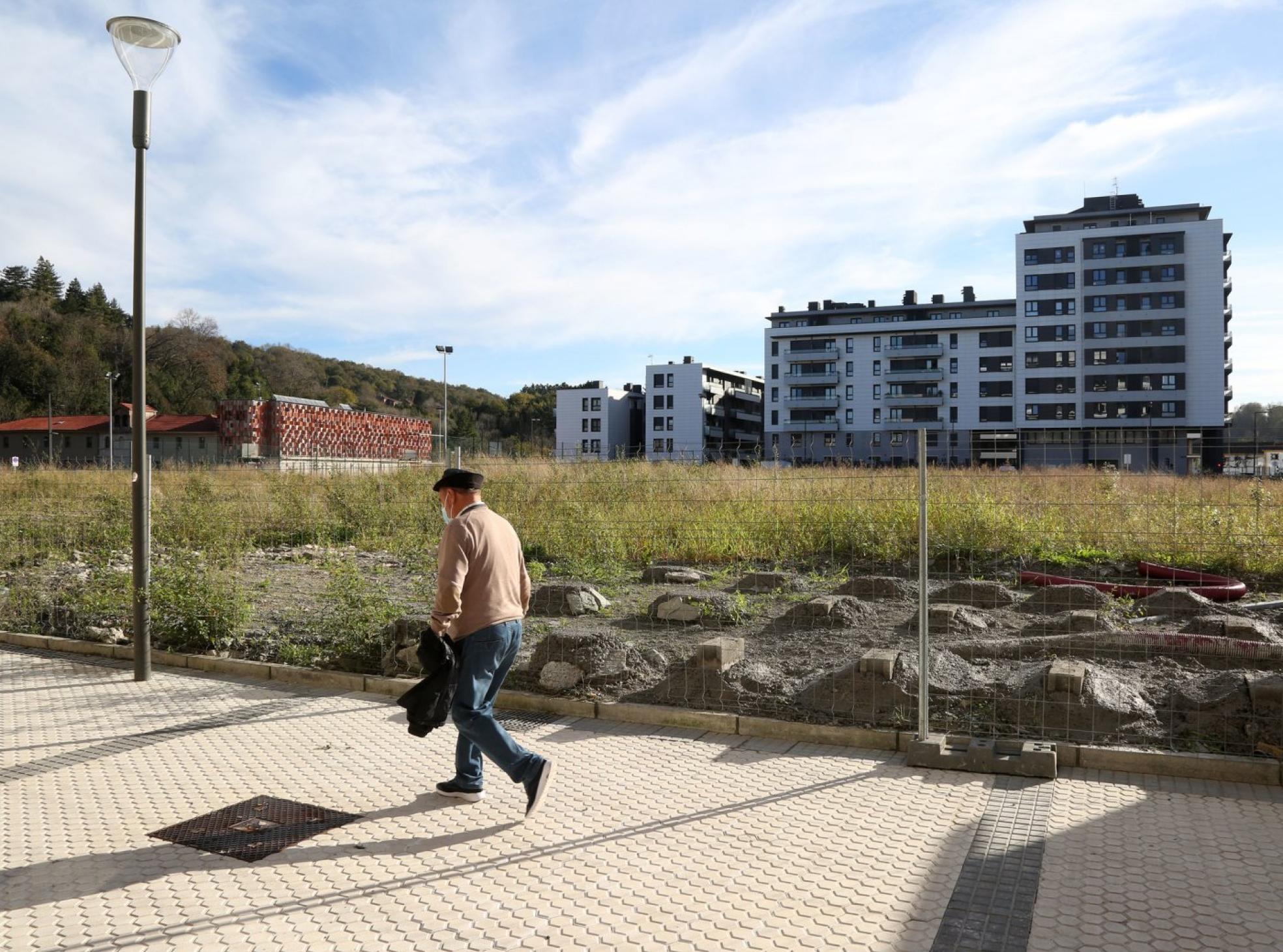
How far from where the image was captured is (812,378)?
90250 millimetres

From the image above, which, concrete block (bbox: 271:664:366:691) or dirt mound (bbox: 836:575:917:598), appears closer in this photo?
concrete block (bbox: 271:664:366:691)

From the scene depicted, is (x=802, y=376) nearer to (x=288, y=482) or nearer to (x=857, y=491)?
(x=288, y=482)

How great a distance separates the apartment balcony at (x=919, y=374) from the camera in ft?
276

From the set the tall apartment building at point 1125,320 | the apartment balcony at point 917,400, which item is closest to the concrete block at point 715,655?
the tall apartment building at point 1125,320

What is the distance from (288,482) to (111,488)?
3352 mm

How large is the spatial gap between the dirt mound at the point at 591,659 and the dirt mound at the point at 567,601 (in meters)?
2.18

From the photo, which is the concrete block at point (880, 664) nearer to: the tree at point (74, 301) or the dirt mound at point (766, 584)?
the dirt mound at point (766, 584)

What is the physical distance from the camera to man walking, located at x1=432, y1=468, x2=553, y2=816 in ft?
15.3

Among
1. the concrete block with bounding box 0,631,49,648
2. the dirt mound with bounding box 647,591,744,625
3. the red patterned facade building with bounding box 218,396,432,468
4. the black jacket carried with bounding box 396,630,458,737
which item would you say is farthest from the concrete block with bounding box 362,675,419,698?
the red patterned facade building with bounding box 218,396,432,468

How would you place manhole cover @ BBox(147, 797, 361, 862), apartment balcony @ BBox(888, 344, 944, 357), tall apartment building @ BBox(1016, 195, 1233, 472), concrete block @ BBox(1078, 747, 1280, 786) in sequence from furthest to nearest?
apartment balcony @ BBox(888, 344, 944, 357) < tall apartment building @ BBox(1016, 195, 1233, 472) < concrete block @ BBox(1078, 747, 1280, 786) < manhole cover @ BBox(147, 797, 361, 862)

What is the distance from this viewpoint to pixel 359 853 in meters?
4.35

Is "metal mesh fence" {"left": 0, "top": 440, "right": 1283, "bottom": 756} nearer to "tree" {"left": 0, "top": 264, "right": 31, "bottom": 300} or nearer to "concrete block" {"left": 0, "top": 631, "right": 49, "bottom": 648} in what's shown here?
"concrete block" {"left": 0, "top": 631, "right": 49, "bottom": 648}

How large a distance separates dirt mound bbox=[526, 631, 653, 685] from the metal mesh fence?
0.07 ft

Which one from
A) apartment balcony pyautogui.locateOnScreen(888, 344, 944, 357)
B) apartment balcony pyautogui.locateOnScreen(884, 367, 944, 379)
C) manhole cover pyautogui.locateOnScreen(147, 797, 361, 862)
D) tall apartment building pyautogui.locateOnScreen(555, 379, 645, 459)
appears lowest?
manhole cover pyautogui.locateOnScreen(147, 797, 361, 862)
